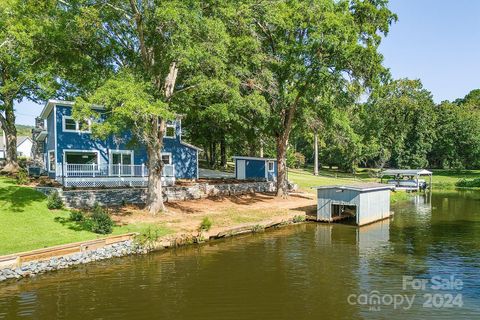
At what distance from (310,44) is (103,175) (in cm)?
1943

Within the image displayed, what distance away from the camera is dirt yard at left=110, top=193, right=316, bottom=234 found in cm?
2308

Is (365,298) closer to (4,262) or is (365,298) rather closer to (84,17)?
(4,262)

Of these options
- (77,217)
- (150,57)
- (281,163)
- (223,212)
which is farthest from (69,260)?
(281,163)

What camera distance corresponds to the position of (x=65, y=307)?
12062 mm

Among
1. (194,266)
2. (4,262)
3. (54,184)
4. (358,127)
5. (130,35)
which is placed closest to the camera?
A: (4,262)

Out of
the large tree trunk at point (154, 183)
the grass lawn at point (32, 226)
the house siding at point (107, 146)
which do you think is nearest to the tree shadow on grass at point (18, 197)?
the grass lawn at point (32, 226)

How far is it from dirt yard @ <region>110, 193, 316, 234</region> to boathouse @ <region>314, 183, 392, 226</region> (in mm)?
1995

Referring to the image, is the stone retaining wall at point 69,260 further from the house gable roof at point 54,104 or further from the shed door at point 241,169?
the shed door at point 241,169

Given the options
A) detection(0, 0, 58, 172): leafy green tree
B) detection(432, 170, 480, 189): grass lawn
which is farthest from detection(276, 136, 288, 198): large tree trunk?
detection(432, 170, 480, 189): grass lawn

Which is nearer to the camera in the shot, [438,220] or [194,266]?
[194,266]

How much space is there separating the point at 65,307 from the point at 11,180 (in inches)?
819

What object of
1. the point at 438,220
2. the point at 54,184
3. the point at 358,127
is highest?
the point at 358,127

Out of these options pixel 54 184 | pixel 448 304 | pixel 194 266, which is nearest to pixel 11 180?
pixel 54 184

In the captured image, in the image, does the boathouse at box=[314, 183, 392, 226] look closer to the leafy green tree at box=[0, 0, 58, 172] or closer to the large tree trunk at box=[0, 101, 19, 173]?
the leafy green tree at box=[0, 0, 58, 172]
